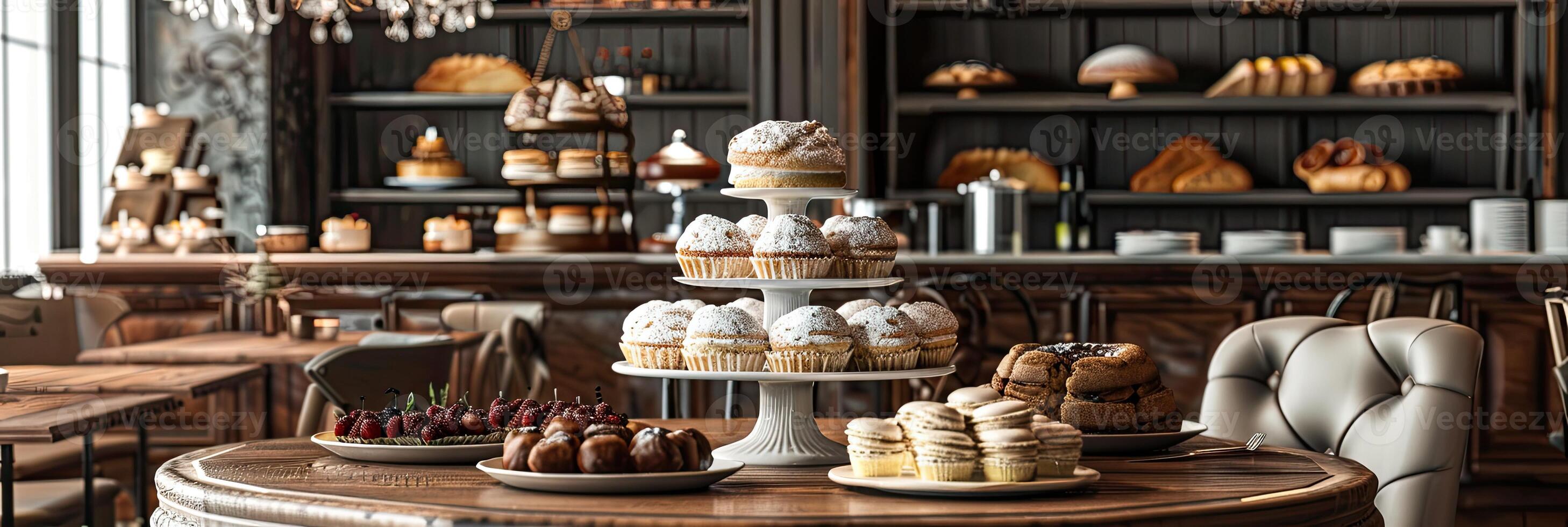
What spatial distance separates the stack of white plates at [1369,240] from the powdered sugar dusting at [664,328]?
3152 mm

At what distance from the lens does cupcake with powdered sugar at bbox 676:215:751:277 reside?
1.77 m

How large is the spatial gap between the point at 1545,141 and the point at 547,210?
3275 millimetres

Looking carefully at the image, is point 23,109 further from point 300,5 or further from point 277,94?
point 300,5

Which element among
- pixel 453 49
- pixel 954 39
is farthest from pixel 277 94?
pixel 954 39

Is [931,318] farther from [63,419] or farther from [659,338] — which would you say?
[63,419]

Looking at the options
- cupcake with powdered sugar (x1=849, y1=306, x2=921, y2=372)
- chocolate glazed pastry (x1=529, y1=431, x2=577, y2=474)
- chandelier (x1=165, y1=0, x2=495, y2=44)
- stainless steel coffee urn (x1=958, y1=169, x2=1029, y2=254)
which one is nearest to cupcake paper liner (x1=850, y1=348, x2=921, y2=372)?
cupcake with powdered sugar (x1=849, y1=306, x2=921, y2=372)

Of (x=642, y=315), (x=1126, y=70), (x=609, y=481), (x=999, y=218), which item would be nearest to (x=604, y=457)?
(x=609, y=481)

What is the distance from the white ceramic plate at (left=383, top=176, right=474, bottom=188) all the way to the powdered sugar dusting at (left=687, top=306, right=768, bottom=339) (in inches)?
135

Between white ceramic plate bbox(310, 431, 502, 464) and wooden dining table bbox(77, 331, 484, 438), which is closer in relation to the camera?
white ceramic plate bbox(310, 431, 502, 464)

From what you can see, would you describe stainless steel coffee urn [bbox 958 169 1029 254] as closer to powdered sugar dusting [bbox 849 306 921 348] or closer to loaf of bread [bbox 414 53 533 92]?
loaf of bread [bbox 414 53 533 92]

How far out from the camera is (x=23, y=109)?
450 centimetres

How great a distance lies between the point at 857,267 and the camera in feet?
5.79

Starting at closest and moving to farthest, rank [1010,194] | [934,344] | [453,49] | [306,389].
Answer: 1. [934,344]
2. [306,389]
3. [1010,194]
4. [453,49]

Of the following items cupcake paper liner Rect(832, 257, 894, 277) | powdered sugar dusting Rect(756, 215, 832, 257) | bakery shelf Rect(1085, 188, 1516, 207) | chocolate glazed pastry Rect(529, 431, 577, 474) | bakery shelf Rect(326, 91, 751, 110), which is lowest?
chocolate glazed pastry Rect(529, 431, 577, 474)
